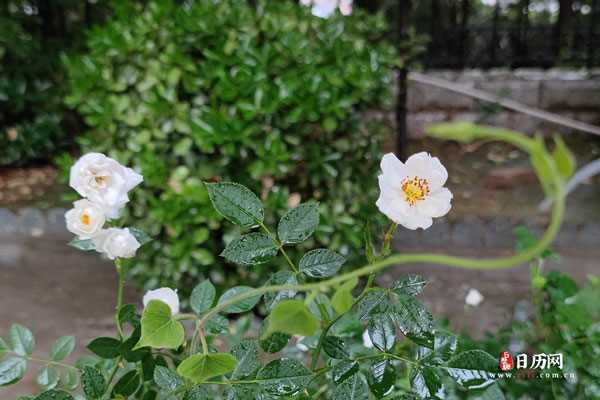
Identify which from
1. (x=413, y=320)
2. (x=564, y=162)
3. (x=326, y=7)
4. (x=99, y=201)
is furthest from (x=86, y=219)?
(x=326, y=7)

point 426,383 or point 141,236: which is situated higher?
point 141,236

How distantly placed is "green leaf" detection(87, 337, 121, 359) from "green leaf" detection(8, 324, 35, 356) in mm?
144

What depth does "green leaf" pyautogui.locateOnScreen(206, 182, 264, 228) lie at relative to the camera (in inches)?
26.0

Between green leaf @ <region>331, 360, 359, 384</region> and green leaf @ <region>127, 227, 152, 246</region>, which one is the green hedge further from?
green leaf @ <region>331, 360, 359, 384</region>

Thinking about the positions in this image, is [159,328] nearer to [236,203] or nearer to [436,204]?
[236,203]

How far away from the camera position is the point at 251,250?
2.22 ft

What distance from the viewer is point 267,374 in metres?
0.63

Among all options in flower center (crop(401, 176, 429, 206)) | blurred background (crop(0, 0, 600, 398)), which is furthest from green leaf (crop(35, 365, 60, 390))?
blurred background (crop(0, 0, 600, 398))

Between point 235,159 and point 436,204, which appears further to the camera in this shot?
point 235,159

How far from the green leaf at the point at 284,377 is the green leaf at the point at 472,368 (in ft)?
0.54

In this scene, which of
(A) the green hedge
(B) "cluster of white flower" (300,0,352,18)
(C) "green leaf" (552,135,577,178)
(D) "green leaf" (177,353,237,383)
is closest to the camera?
(C) "green leaf" (552,135,577,178)

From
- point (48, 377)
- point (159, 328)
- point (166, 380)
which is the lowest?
point (48, 377)

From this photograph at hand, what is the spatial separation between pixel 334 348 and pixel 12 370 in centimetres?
41

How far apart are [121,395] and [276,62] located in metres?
1.78
